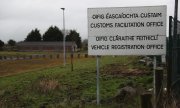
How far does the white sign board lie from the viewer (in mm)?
11836

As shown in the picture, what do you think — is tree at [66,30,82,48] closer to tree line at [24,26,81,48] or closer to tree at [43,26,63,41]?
tree line at [24,26,81,48]

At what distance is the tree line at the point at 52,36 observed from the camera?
14338 cm

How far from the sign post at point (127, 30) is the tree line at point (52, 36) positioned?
128302mm

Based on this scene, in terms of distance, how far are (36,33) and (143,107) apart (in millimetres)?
145308

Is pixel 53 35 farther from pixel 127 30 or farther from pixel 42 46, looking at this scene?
pixel 127 30

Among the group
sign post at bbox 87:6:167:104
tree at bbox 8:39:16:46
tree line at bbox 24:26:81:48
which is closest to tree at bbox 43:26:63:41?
tree line at bbox 24:26:81:48

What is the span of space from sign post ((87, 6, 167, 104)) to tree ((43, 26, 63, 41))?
128357mm

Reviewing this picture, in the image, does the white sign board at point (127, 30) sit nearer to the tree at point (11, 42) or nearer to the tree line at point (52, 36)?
the tree line at point (52, 36)

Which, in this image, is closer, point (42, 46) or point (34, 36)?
point (42, 46)

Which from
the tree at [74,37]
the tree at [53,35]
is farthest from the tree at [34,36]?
the tree at [74,37]

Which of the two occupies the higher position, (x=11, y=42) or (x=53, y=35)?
(x=53, y=35)

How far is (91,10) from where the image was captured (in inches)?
477

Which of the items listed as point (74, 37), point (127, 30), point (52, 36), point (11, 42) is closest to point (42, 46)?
point (52, 36)

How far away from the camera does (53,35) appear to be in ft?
479
